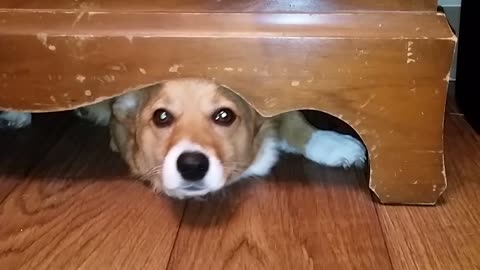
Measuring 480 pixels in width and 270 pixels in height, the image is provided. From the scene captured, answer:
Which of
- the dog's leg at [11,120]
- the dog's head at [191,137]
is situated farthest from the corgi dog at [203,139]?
the dog's leg at [11,120]

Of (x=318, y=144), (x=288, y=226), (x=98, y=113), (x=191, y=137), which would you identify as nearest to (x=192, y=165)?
(x=191, y=137)

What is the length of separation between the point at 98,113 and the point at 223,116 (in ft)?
1.50

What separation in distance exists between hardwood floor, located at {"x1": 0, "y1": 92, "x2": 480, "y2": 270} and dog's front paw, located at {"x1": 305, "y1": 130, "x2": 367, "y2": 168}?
27 mm

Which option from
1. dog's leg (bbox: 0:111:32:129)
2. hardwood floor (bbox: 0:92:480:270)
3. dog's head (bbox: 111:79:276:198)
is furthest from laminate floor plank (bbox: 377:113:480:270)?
dog's leg (bbox: 0:111:32:129)

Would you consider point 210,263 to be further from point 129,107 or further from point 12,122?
point 12,122

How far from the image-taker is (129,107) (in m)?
1.50

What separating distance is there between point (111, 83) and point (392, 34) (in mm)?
451

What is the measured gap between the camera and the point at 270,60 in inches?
47.3

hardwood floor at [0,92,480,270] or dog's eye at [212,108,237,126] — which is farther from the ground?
dog's eye at [212,108,237,126]

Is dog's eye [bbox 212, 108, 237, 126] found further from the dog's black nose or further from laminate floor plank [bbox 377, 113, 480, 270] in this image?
laminate floor plank [bbox 377, 113, 480, 270]

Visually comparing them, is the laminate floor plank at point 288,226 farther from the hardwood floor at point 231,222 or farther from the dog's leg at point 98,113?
the dog's leg at point 98,113

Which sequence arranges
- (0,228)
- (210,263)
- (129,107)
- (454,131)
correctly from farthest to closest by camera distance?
(454,131), (129,107), (0,228), (210,263)

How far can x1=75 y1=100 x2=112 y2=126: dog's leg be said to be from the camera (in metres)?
1.71

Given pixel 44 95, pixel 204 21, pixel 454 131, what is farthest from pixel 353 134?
pixel 44 95
